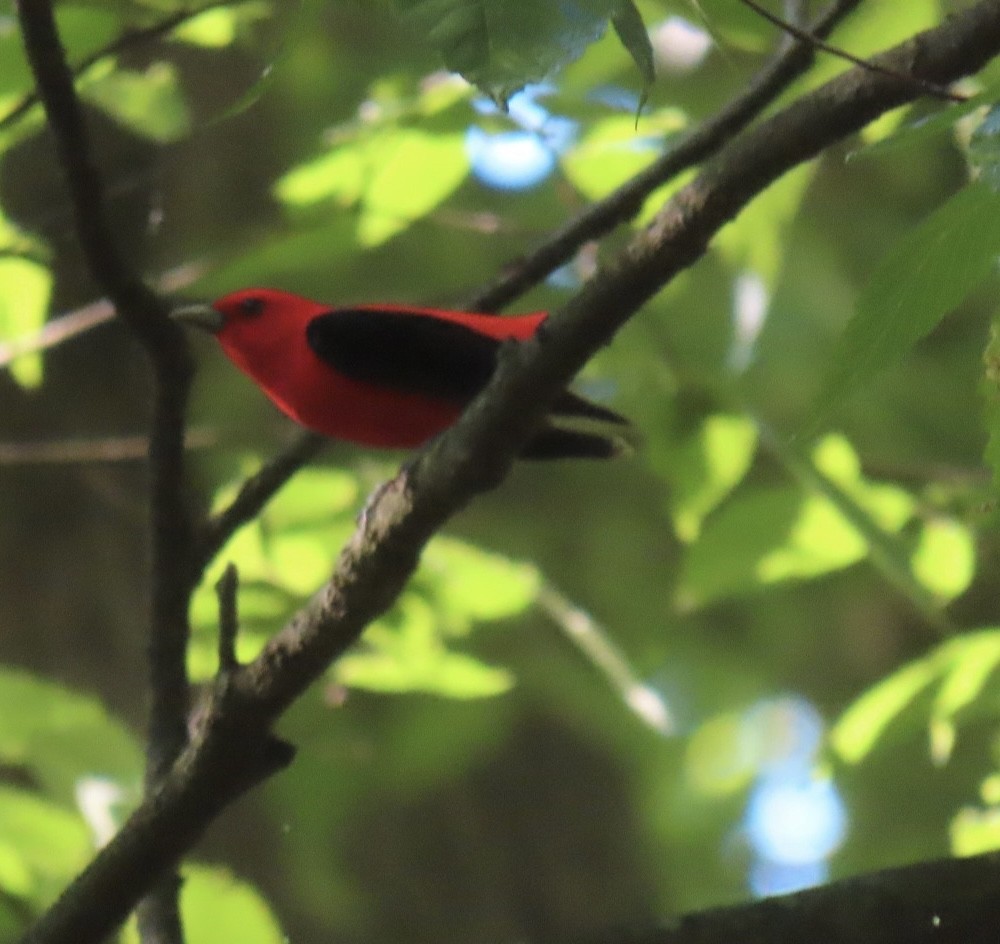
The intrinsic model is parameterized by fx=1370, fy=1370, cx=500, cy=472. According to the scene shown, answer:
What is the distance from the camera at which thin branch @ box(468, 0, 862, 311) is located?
2256 mm

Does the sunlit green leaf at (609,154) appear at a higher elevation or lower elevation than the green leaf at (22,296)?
higher

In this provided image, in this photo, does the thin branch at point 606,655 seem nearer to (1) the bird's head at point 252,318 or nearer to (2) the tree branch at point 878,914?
(1) the bird's head at point 252,318

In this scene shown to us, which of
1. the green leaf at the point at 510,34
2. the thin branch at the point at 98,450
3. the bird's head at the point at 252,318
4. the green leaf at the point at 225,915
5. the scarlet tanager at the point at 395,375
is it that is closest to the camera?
the green leaf at the point at 510,34

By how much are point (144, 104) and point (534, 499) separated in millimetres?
2627

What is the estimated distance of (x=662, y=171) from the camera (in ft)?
8.27

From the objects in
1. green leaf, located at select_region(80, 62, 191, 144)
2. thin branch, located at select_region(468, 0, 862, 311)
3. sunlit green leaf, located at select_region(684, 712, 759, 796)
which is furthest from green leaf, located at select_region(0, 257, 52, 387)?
sunlit green leaf, located at select_region(684, 712, 759, 796)

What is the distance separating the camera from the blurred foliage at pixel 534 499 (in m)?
2.25

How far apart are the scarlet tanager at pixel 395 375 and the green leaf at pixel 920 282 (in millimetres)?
1404

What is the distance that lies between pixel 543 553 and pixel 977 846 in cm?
266

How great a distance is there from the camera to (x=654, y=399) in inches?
107

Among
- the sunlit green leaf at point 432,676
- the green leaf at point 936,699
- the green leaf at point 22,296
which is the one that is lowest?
the green leaf at point 936,699

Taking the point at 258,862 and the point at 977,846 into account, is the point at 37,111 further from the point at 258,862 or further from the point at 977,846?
the point at 258,862

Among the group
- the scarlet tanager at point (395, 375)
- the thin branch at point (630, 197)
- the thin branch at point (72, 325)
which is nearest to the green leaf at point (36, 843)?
the thin branch at point (630, 197)

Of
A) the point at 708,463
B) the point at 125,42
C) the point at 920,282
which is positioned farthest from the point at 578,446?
the point at 920,282
